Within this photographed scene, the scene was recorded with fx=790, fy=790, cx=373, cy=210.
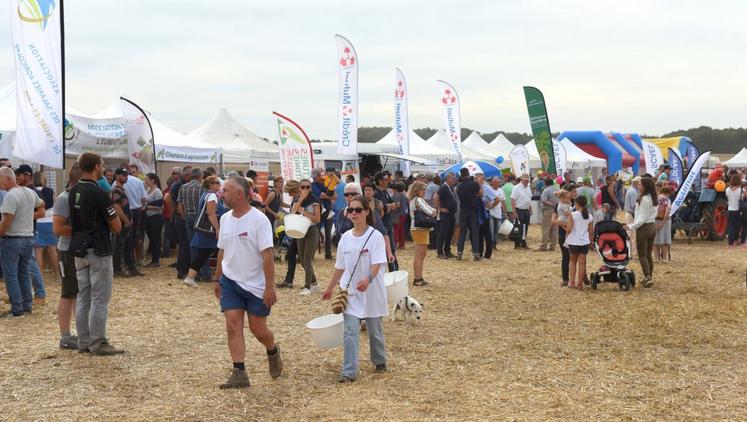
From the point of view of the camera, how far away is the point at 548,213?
16.6m

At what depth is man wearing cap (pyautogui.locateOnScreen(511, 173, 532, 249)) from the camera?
1727cm

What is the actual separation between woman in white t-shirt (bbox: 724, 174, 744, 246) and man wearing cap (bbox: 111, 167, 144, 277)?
39.8 feet

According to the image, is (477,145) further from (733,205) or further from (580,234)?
(580,234)

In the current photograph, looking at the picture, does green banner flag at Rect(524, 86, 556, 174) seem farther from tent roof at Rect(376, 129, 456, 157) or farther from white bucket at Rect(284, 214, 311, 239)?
white bucket at Rect(284, 214, 311, 239)

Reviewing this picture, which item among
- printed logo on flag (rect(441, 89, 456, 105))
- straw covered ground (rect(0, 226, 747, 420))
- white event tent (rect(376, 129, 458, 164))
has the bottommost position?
straw covered ground (rect(0, 226, 747, 420))

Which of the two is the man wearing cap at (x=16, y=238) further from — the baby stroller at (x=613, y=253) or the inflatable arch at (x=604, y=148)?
the inflatable arch at (x=604, y=148)

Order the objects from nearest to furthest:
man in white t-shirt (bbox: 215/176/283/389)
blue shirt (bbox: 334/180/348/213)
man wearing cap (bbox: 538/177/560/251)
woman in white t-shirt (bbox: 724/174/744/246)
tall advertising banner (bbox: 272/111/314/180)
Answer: man in white t-shirt (bbox: 215/176/283/389) → blue shirt (bbox: 334/180/348/213) → man wearing cap (bbox: 538/177/560/251) → woman in white t-shirt (bbox: 724/174/744/246) → tall advertising banner (bbox: 272/111/314/180)

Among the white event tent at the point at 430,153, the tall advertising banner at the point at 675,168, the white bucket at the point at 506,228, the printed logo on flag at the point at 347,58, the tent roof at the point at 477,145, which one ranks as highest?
the printed logo on flag at the point at 347,58

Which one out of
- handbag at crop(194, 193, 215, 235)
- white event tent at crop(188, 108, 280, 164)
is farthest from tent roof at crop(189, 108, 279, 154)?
handbag at crop(194, 193, 215, 235)

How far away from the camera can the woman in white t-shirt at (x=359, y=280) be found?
20.2 ft

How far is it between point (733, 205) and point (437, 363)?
491 inches

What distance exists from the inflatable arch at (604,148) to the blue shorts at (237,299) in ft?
120

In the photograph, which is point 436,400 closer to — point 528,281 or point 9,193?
point 9,193

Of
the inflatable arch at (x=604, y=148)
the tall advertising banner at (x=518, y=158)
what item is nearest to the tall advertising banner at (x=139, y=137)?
the tall advertising banner at (x=518, y=158)
